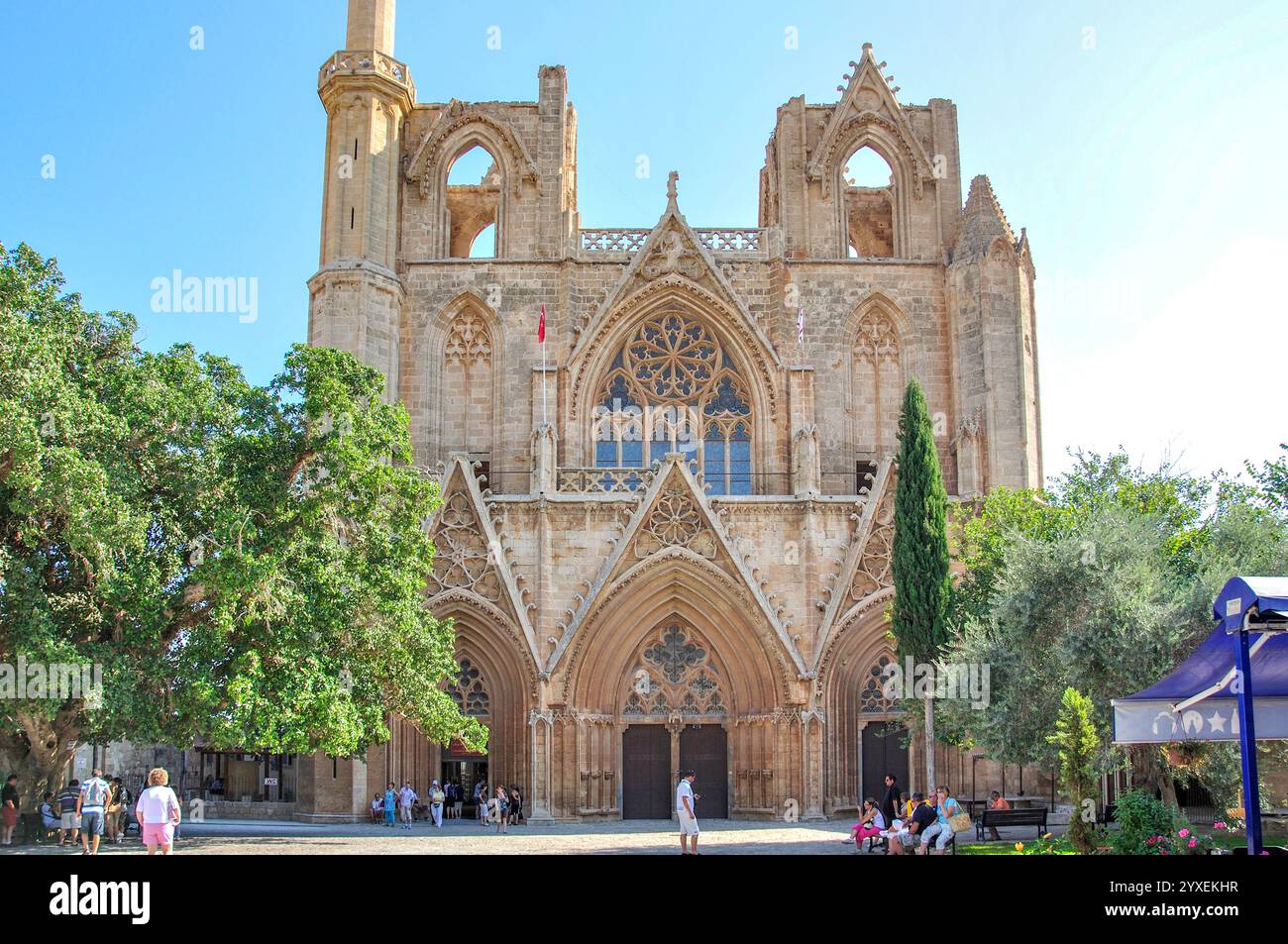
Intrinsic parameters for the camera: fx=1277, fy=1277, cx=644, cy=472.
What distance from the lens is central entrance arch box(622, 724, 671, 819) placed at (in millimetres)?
29859

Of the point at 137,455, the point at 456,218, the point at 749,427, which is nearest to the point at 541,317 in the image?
the point at 749,427

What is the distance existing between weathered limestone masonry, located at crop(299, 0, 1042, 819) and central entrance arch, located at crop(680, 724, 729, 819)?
7cm

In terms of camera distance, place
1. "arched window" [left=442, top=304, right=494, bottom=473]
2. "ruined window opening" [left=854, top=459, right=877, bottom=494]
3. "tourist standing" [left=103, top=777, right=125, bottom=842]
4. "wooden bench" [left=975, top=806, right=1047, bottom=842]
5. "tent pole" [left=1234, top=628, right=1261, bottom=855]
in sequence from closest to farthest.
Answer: "tent pole" [left=1234, top=628, right=1261, bottom=855]
"wooden bench" [left=975, top=806, right=1047, bottom=842]
"tourist standing" [left=103, top=777, right=125, bottom=842]
"ruined window opening" [left=854, top=459, right=877, bottom=494]
"arched window" [left=442, top=304, right=494, bottom=473]

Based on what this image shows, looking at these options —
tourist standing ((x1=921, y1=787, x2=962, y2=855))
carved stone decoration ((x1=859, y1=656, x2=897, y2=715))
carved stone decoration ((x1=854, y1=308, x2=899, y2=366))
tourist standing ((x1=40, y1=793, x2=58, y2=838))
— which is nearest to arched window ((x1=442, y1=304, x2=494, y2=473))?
carved stone decoration ((x1=854, y1=308, x2=899, y2=366))

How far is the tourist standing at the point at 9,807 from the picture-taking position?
20.6m

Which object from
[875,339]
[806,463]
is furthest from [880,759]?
[875,339]

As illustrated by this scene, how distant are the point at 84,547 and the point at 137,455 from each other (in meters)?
2.44

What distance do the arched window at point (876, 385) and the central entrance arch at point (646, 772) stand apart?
29.8 feet

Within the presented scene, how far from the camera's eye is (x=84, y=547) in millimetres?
19672

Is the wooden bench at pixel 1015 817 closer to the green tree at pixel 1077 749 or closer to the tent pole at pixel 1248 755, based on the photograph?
the green tree at pixel 1077 749

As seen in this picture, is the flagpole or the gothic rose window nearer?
the gothic rose window
